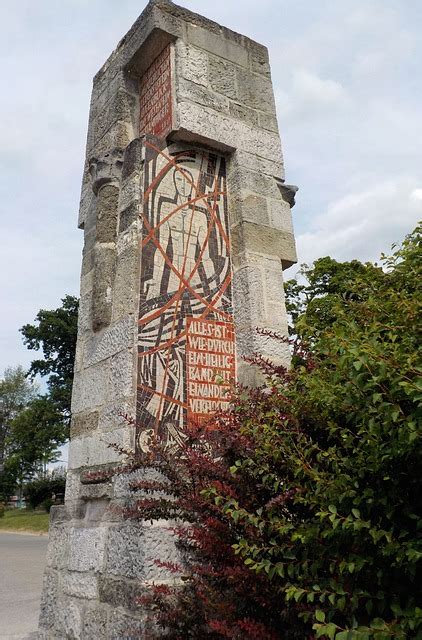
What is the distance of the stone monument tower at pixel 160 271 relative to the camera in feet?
10.9

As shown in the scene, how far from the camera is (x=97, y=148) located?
474 centimetres

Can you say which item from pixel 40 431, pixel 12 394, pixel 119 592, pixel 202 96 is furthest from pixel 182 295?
pixel 12 394

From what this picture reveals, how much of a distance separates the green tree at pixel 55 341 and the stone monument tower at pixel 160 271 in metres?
27.3

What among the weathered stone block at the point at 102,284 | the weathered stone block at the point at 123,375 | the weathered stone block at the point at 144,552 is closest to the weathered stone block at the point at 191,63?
the weathered stone block at the point at 102,284

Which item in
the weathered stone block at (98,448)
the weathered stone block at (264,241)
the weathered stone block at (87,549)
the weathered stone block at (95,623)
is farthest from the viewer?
the weathered stone block at (264,241)

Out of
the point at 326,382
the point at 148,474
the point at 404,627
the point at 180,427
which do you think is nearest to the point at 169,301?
the point at 180,427

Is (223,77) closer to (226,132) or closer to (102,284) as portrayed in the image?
(226,132)

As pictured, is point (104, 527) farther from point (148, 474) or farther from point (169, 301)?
point (169, 301)

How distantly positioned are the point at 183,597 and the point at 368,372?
56.9 inches

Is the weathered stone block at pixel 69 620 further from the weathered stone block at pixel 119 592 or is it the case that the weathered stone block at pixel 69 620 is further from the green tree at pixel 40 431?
the green tree at pixel 40 431

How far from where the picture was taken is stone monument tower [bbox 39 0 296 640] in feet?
10.9

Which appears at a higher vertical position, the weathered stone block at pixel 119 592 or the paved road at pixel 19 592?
the weathered stone block at pixel 119 592

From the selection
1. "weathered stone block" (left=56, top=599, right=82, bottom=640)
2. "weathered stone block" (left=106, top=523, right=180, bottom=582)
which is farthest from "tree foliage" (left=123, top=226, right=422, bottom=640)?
"weathered stone block" (left=56, top=599, right=82, bottom=640)

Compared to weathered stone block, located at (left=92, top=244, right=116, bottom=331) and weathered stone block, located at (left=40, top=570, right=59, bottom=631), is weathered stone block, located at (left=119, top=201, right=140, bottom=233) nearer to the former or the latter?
weathered stone block, located at (left=92, top=244, right=116, bottom=331)
